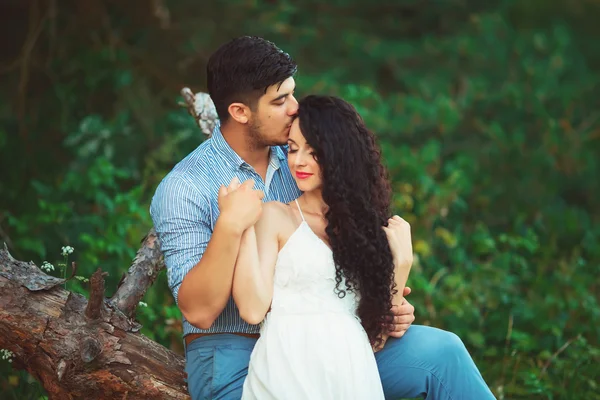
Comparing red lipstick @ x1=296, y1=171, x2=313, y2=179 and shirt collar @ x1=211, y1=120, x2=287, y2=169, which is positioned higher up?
shirt collar @ x1=211, y1=120, x2=287, y2=169

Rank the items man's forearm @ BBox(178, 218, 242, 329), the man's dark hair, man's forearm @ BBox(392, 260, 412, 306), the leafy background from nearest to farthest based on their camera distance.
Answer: man's forearm @ BBox(178, 218, 242, 329)
man's forearm @ BBox(392, 260, 412, 306)
the man's dark hair
the leafy background

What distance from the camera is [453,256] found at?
552 centimetres

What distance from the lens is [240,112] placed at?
3.17m

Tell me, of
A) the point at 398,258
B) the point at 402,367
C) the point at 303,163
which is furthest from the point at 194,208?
the point at 402,367

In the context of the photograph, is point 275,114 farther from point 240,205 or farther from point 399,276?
point 399,276

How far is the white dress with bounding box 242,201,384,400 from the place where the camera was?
8.91 ft

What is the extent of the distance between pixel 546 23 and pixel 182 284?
6314mm

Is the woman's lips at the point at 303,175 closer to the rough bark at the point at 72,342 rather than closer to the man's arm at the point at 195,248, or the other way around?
the man's arm at the point at 195,248

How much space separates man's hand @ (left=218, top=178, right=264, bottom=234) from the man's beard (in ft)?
1.20

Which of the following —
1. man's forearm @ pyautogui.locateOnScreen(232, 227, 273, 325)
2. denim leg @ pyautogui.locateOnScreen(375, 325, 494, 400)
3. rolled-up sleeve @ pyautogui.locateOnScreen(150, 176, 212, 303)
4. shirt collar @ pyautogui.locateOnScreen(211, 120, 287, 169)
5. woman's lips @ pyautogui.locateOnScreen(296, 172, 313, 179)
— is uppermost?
shirt collar @ pyautogui.locateOnScreen(211, 120, 287, 169)

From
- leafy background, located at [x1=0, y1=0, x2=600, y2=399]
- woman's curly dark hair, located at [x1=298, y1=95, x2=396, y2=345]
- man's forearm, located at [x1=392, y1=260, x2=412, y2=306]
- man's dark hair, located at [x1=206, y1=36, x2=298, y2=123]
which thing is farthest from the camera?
leafy background, located at [x1=0, y1=0, x2=600, y2=399]

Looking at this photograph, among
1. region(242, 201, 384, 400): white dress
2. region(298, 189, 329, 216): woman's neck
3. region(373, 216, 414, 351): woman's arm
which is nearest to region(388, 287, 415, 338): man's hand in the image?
region(373, 216, 414, 351): woman's arm

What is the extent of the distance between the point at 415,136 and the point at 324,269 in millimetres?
4371

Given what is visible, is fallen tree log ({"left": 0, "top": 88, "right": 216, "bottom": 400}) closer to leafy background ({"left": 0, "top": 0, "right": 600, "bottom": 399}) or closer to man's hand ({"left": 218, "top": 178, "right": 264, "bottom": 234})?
man's hand ({"left": 218, "top": 178, "right": 264, "bottom": 234})
